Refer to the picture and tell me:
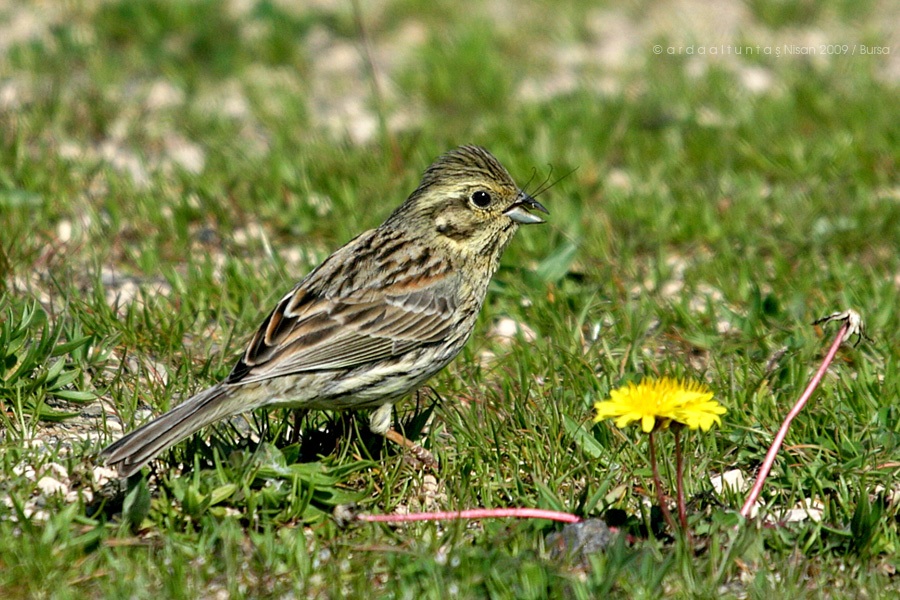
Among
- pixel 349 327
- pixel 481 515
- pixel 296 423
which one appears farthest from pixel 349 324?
pixel 481 515

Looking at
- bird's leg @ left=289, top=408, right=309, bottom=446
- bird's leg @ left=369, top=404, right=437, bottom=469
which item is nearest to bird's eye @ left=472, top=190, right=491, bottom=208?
bird's leg @ left=369, top=404, right=437, bottom=469

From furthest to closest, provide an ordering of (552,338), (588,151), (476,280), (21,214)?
(588,151) < (21,214) < (552,338) < (476,280)

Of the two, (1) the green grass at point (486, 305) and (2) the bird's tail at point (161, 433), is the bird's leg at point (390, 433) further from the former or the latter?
(2) the bird's tail at point (161, 433)

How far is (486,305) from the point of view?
6480 millimetres

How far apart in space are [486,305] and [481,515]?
225cm

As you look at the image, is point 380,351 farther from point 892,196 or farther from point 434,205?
point 892,196

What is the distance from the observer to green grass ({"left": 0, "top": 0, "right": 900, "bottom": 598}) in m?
4.21

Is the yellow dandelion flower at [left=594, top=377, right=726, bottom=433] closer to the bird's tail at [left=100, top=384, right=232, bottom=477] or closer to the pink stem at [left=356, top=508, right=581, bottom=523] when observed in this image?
the pink stem at [left=356, top=508, right=581, bottom=523]

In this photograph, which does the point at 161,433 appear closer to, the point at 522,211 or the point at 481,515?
the point at 481,515

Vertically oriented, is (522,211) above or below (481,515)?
above

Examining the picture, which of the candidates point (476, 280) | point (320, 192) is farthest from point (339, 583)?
point (320, 192)

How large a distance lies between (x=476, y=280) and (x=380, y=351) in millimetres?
655

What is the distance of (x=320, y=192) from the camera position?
25.3ft

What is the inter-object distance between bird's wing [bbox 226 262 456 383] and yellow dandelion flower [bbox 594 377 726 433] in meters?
1.28
